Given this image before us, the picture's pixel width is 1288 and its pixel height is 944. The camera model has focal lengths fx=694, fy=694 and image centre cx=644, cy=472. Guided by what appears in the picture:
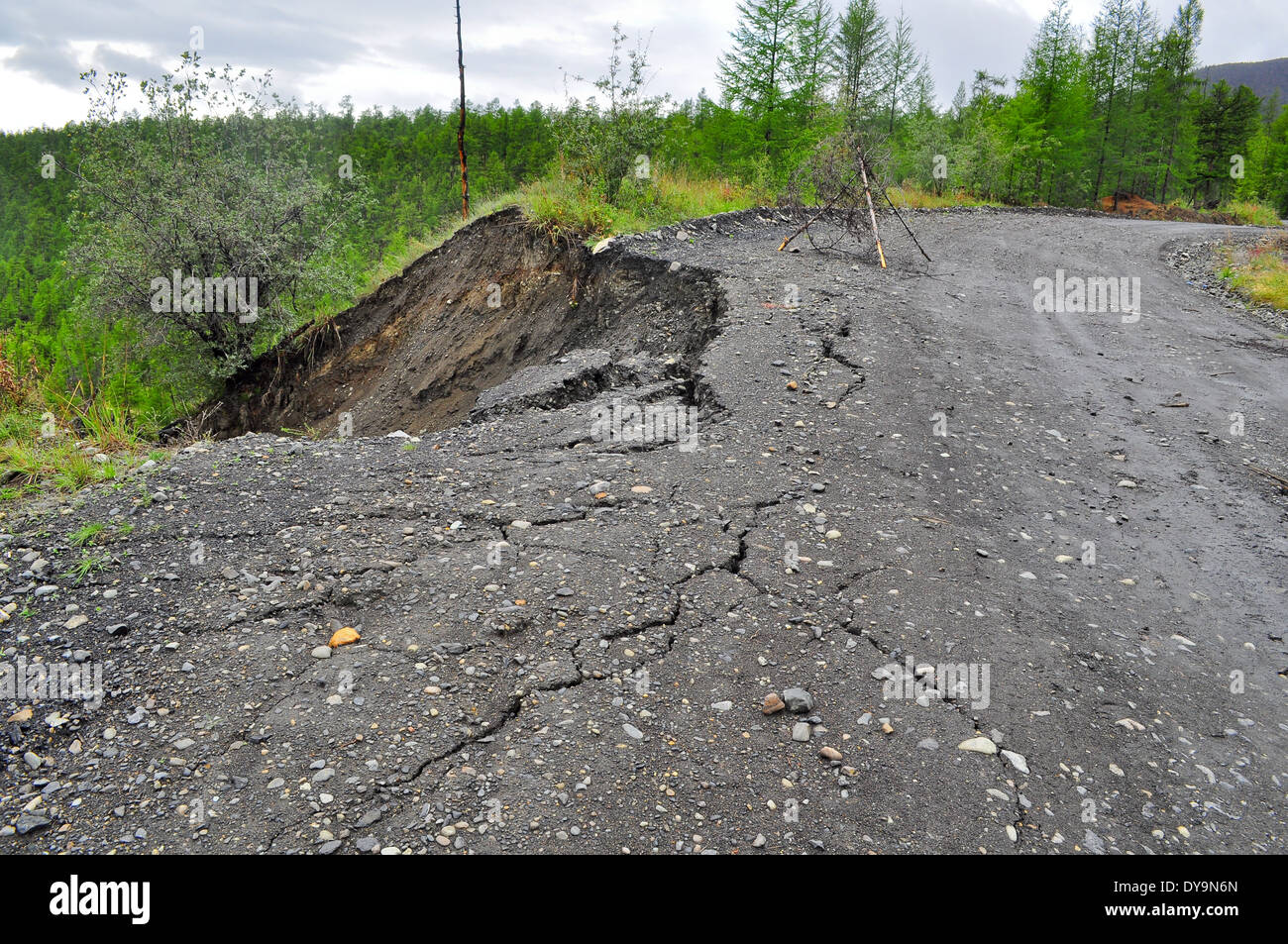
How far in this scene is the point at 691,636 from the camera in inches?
123

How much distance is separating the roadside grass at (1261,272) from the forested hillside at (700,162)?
5.16 meters

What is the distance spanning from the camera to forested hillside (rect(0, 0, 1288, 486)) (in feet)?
35.1

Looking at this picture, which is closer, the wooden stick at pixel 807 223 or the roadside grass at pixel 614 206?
the wooden stick at pixel 807 223

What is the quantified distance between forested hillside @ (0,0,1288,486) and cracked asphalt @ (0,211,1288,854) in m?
3.21

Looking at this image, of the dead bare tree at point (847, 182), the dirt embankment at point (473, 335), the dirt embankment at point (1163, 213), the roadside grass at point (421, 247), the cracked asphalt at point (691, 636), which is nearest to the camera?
the cracked asphalt at point (691, 636)

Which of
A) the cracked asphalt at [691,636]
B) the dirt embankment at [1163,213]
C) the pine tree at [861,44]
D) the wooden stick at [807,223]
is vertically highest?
the pine tree at [861,44]

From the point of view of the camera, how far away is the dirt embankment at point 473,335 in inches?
302

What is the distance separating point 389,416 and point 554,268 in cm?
330

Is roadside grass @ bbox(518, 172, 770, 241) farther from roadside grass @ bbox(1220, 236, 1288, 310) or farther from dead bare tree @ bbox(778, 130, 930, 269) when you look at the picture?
roadside grass @ bbox(1220, 236, 1288, 310)

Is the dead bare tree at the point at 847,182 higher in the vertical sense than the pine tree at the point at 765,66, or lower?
lower

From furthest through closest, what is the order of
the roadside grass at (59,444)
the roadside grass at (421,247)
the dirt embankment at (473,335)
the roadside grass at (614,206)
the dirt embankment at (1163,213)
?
the dirt embankment at (1163,213), the roadside grass at (421,247), the roadside grass at (614,206), the dirt embankment at (473,335), the roadside grass at (59,444)

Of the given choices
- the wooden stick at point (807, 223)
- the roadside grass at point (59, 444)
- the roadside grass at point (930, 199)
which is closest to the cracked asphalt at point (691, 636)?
the roadside grass at point (59, 444)

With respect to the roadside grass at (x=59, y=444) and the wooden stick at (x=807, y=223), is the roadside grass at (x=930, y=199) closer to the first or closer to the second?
the wooden stick at (x=807, y=223)

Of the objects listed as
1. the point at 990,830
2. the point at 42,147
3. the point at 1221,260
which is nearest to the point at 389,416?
the point at 990,830
